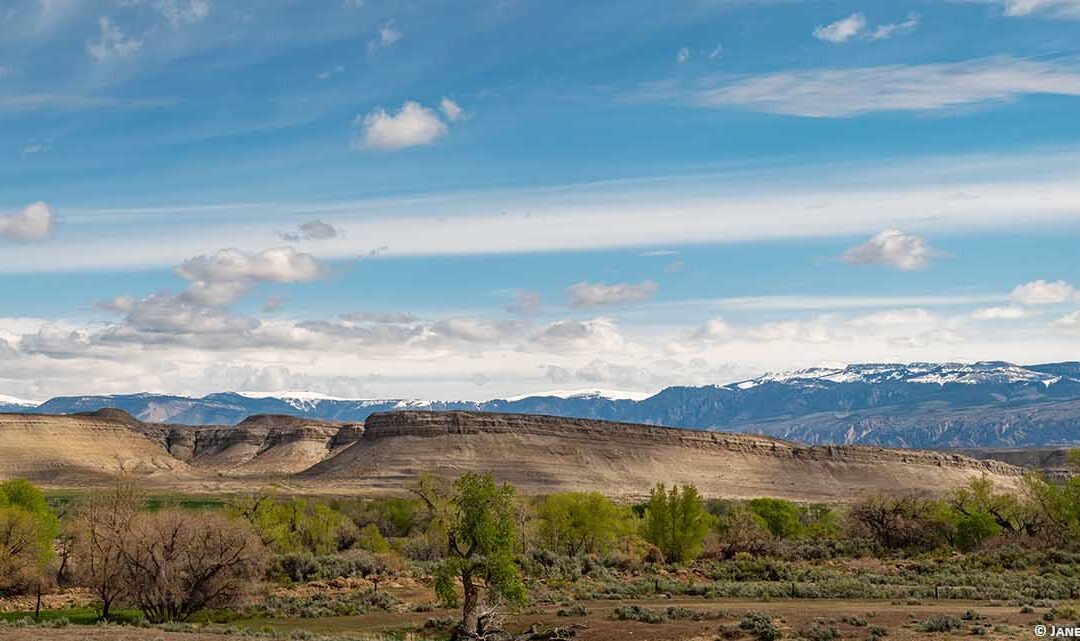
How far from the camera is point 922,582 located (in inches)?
2320

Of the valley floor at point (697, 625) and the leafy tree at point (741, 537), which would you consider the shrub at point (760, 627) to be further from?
the leafy tree at point (741, 537)

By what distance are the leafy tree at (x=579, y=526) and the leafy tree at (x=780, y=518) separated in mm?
16855

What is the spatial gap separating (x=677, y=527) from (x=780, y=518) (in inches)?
788

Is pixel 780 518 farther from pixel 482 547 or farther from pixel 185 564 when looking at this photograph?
pixel 185 564

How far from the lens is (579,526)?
83.7 m

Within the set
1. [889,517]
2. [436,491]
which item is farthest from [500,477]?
[436,491]

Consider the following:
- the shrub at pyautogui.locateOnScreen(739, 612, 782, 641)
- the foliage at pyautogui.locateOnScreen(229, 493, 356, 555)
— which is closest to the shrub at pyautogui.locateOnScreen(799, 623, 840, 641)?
the shrub at pyautogui.locateOnScreen(739, 612, 782, 641)

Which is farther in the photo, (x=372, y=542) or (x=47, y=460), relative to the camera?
(x=47, y=460)

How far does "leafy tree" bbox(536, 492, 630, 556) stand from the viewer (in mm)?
83062

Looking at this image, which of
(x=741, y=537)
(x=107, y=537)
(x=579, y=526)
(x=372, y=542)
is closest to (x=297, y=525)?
(x=372, y=542)

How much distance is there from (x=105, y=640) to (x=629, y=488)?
133 meters

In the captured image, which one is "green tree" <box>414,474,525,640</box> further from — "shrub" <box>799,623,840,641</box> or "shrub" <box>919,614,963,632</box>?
"shrub" <box>919,614,963,632</box>

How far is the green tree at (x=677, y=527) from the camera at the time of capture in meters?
79.4

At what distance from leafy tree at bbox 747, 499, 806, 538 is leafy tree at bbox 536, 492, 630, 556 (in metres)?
16.9
